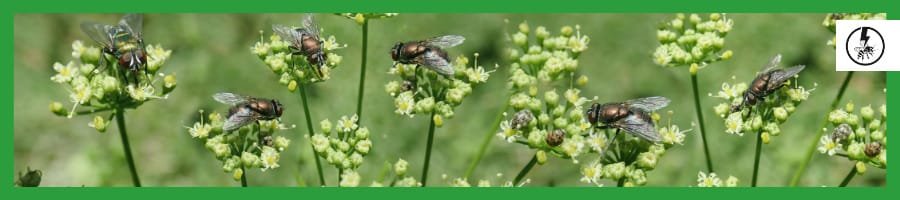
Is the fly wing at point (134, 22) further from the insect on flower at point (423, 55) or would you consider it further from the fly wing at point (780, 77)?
the fly wing at point (780, 77)

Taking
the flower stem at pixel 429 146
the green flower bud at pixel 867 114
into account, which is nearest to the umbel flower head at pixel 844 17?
the green flower bud at pixel 867 114

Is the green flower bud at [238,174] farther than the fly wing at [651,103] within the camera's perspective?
No

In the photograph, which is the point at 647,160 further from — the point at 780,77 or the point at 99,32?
the point at 99,32

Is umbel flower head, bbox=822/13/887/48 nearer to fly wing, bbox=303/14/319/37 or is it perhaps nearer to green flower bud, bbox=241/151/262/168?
fly wing, bbox=303/14/319/37

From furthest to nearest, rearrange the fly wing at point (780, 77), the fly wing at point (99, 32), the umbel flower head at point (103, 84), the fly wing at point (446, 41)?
the fly wing at point (446, 41), the fly wing at point (780, 77), the fly wing at point (99, 32), the umbel flower head at point (103, 84)

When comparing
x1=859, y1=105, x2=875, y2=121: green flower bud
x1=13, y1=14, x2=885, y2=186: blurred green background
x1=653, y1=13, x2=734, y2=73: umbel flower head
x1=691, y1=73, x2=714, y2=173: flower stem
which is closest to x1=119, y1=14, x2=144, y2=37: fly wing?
x1=13, y1=14, x2=885, y2=186: blurred green background
